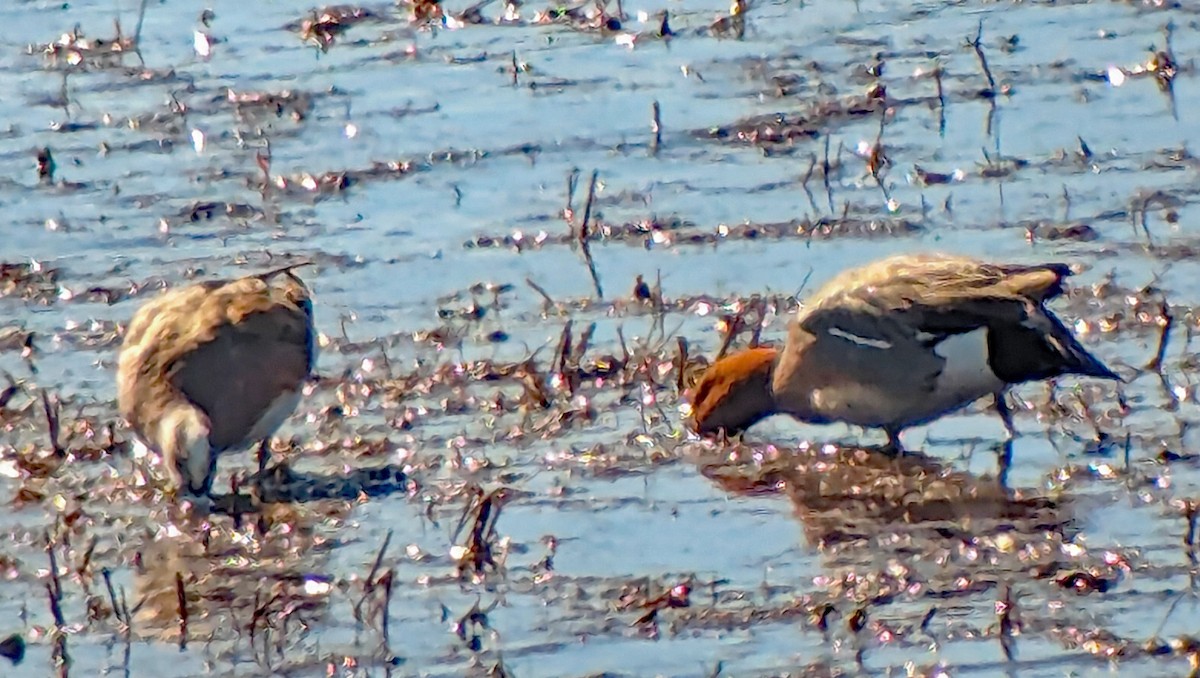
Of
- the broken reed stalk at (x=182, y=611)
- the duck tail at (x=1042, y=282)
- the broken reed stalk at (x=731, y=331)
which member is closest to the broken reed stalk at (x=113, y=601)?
the broken reed stalk at (x=182, y=611)

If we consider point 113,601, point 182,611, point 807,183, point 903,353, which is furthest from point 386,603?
point 807,183

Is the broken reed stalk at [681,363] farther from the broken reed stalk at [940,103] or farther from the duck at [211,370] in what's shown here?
the broken reed stalk at [940,103]

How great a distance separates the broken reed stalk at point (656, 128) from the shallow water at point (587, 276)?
1.9 inches

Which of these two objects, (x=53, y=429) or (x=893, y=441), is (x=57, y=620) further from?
(x=893, y=441)

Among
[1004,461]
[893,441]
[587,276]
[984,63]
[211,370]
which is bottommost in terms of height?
[893,441]

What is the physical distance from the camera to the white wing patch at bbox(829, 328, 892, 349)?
9.34 meters

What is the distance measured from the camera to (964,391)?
8945mm

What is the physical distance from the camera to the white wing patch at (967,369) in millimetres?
8852

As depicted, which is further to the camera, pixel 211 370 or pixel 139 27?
pixel 139 27

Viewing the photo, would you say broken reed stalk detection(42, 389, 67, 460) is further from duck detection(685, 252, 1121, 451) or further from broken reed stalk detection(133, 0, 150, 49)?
broken reed stalk detection(133, 0, 150, 49)

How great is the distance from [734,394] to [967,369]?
765mm

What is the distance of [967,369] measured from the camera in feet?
29.3

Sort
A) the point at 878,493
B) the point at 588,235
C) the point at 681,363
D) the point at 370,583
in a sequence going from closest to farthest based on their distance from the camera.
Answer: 1. the point at 370,583
2. the point at 878,493
3. the point at 681,363
4. the point at 588,235

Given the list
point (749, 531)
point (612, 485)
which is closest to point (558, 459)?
point (612, 485)
